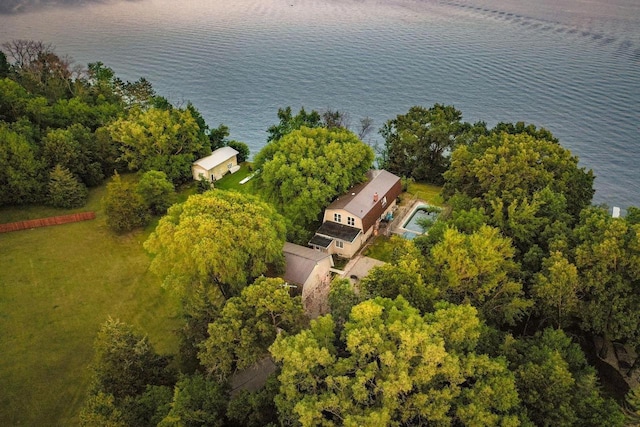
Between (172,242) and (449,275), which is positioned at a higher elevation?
(449,275)

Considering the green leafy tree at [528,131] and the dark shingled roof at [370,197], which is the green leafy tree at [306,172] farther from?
the green leafy tree at [528,131]

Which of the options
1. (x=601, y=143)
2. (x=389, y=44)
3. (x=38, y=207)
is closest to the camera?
(x=38, y=207)

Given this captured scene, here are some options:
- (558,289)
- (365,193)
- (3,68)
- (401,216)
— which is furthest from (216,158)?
(558,289)

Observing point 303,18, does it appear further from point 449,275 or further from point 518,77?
point 449,275

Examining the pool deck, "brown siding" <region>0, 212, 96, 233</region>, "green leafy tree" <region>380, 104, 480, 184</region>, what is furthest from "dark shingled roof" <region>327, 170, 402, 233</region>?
"brown siding" <region>0, 212, 96, 233</region>

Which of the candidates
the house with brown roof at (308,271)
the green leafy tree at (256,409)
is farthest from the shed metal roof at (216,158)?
the green leafy tree at (256,409)

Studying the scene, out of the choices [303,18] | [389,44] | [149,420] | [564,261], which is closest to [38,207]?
[149,420]

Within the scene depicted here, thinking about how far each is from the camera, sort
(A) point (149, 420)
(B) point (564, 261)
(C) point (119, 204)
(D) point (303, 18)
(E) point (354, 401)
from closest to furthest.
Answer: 1. (E) point (354, 401)
2. (A) point (149, 420)
3. (B) point (564, 261)
4. (C) point (119, 204)
5. (D) point (303, 18)

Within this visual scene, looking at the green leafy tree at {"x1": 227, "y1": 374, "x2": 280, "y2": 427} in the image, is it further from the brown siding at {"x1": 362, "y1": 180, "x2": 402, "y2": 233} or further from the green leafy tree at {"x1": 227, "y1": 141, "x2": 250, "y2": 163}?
the green leafy tree at {"x1": 227, "y1": 141, "x2": 250, "y2": 163}
